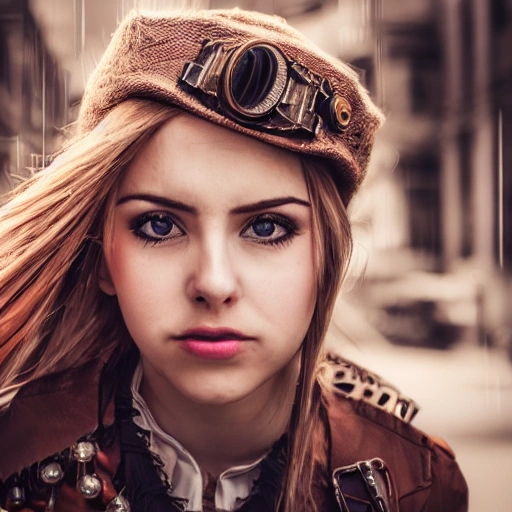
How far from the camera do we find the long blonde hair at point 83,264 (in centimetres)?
93

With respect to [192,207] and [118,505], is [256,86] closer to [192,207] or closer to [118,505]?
[192,207]

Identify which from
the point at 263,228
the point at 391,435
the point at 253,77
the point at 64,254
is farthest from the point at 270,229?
the point at 391,435

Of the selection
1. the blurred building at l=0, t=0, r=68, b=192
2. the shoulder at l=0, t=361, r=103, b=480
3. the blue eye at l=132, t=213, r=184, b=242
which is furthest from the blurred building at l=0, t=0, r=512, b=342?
the shoulder at l=0, t=361, r=103, b=480

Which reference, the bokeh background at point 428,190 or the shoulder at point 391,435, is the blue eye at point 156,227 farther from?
the shoulder at point 391,435

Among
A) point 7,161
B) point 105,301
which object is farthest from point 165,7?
point 105,301

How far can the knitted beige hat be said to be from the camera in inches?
34.4

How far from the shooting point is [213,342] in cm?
92

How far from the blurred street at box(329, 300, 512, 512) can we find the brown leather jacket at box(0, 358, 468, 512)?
25mm

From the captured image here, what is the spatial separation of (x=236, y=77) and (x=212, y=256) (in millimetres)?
258

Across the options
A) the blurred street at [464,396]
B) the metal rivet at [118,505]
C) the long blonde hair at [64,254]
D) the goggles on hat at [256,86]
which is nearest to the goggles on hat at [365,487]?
the blurred street at [464,396]

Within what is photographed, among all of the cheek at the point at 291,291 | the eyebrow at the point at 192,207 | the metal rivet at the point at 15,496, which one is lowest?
the metal rivet at the point at 15,496

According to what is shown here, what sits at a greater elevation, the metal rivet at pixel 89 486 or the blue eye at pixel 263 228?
the blue eye at pixel 263 228

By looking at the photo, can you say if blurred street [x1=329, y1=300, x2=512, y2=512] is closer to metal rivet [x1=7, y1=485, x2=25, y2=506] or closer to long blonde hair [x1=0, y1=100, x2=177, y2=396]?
long blonde hair [x1=0, y1=100, x2=177, y2=396]

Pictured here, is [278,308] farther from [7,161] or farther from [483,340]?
[7,161]
